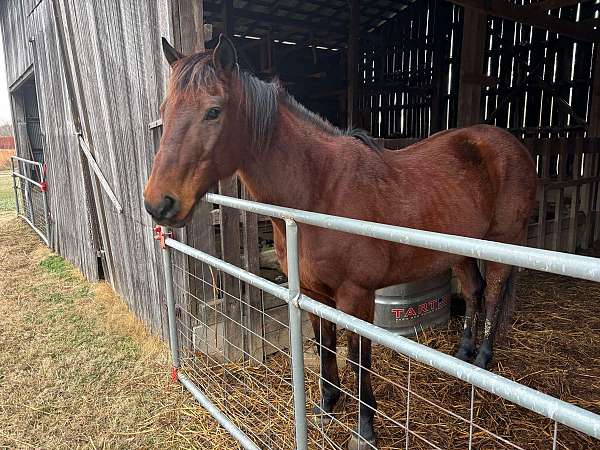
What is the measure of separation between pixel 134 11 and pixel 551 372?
3537 mm

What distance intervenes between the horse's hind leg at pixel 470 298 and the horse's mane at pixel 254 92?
1.54 metres

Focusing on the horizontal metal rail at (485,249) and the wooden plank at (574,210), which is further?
the wooden plank at (574,210)

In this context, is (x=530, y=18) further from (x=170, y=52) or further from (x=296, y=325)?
(x=296, y=325)

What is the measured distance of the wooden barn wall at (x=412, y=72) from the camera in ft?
30.5

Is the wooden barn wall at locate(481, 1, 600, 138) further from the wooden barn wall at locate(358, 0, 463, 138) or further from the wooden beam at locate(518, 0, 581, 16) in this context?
the wooden beam at locate(518, 0, 581, 16)

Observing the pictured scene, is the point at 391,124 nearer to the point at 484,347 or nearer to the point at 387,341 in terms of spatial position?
Result: the point at 484,347

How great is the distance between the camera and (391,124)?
34.9 feet

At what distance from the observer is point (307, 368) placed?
7.54ft

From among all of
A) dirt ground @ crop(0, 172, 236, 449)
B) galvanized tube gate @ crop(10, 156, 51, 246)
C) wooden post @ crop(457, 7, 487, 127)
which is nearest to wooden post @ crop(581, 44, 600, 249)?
wooden post @ crop(457, 7, 487, 127)

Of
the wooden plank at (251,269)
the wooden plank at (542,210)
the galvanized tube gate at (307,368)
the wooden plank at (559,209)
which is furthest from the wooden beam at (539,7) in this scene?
the galvanized tube gate at (307,368)

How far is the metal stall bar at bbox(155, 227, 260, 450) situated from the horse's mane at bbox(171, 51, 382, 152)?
3.22 feet

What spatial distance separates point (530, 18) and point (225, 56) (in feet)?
11.6

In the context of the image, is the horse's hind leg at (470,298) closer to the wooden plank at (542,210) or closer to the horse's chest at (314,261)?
the horse's chest at (314,261)

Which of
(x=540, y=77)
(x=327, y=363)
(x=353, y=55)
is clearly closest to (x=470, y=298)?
(x=327, y=363)
